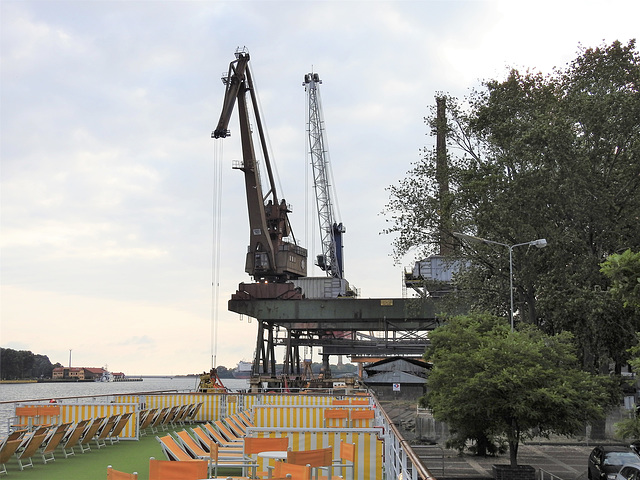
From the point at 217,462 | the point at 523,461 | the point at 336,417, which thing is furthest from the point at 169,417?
the point at 523,461

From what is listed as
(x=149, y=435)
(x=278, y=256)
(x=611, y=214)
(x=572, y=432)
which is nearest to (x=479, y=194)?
(x=611, y=214)

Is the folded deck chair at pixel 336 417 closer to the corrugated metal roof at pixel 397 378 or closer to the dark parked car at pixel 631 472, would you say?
the dark parked car at pixel 631 472

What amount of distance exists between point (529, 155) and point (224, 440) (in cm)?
2014

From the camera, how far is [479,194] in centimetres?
3175

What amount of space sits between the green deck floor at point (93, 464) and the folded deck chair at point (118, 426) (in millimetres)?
252

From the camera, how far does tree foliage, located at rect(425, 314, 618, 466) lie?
20.5 metres

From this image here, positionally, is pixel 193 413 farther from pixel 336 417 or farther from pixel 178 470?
pixel 178 470

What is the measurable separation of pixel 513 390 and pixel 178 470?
1421 cm

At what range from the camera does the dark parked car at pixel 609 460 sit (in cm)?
1844

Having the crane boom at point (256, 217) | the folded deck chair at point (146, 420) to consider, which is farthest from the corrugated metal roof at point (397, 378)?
the folded deck chair at point (146, 420)

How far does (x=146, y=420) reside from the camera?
19.7 metres

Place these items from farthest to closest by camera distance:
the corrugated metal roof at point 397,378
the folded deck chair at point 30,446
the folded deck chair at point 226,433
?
1. the corrugated metal roof at point 397,378
2. the folded deck chair at point 226,433
3. the folded deck chair at point 30,446

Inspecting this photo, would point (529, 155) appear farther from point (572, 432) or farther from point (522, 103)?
point (572, 432)

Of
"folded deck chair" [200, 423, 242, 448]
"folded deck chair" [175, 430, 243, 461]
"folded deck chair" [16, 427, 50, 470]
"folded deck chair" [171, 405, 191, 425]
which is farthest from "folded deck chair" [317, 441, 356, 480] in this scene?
"folded deck chair" [171, 405, 191, 425]
